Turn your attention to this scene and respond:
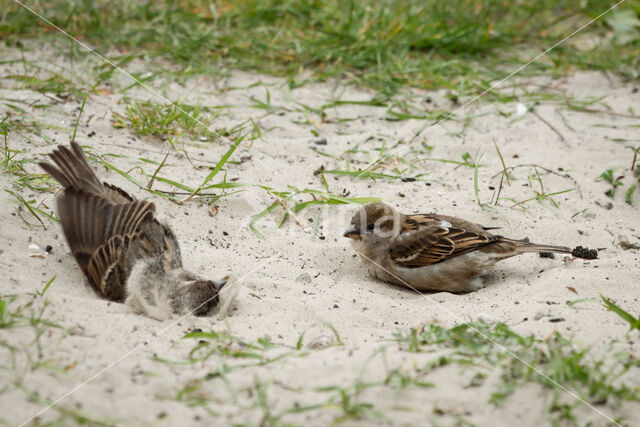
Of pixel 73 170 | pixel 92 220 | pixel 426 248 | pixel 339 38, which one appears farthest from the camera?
pixel 339 38

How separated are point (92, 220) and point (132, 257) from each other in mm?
362

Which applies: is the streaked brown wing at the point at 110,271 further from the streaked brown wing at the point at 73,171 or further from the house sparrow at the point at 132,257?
the streaked brown wing at the point at 73,171

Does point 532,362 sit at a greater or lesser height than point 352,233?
lesser

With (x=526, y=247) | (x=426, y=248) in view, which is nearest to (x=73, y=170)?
(x=426, y=248)

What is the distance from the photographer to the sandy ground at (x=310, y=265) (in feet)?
9.22

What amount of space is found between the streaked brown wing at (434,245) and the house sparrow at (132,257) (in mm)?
1552

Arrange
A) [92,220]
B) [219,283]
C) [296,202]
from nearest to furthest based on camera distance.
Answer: [219,283] < [92,220] < [296,202]

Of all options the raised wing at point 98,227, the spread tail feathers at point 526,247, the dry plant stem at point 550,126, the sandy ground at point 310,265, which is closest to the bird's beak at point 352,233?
the sandy ground at point 310,265

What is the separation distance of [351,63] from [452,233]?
10.5ft

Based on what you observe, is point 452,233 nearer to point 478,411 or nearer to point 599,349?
point 599,349

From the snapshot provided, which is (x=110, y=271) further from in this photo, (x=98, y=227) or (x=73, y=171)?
(x=73, y=171)

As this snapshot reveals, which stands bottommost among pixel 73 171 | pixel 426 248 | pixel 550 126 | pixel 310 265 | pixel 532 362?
pixel 532 362

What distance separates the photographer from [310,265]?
4.61m

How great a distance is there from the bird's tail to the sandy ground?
1.41 feet
